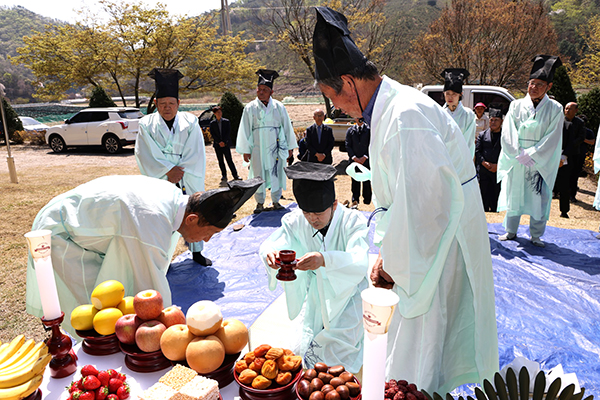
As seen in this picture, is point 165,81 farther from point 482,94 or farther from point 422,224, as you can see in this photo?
point 482,94

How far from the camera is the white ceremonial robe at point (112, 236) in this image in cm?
239

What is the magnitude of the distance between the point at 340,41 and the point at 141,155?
413 cm

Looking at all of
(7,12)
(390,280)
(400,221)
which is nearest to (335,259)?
(390,280)

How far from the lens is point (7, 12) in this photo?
99.3m

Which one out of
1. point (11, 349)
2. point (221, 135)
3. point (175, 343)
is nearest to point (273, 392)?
point (175, 343)

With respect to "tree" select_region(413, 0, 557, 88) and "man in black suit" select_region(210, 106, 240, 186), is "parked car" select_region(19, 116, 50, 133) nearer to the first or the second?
"man in black suit" select_region(210, 106, 240, 186)

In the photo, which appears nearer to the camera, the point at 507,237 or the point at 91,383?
the point at 91,383

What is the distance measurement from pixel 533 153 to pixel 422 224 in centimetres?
456

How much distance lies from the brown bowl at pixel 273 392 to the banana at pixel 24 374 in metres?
0.78

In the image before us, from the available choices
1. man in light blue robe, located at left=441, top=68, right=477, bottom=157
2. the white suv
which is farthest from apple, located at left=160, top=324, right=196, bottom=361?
the white suv

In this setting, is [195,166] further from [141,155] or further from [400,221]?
[400,221]

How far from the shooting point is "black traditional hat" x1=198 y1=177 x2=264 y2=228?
7.78 ft

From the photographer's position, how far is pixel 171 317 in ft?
6.27

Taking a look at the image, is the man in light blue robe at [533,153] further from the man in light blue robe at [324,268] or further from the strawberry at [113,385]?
the strawberry at [113,385]
